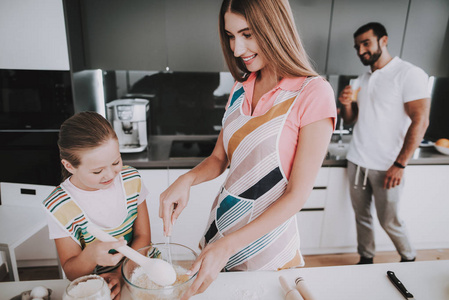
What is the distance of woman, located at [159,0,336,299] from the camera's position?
0.90m

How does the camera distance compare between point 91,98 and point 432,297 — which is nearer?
point 432,297

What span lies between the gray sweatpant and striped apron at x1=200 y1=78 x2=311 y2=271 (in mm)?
1285

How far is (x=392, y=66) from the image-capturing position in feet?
6.71

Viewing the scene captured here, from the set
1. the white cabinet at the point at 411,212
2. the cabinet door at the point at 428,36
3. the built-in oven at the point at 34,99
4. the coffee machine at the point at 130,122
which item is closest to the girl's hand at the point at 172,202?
the coffee machine at the point at 130,122

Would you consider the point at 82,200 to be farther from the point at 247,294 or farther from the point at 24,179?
the point at 24,179

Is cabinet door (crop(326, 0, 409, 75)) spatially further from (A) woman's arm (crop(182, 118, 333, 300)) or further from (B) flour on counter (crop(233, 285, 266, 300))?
(B) flour on counter (crop(233, 285, 266, 300))

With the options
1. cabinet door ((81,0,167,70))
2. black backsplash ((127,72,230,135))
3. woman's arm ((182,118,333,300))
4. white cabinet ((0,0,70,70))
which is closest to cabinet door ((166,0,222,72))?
cabinet door ((81,0,167,70))

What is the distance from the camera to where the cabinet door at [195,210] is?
220 cm

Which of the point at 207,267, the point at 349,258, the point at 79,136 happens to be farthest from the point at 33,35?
the point at 349,258

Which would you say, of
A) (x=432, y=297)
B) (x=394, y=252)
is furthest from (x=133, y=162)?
(x=394, y=252)

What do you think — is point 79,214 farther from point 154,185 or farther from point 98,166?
point 154,185

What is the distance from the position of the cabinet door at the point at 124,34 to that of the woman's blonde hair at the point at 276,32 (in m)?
1.30

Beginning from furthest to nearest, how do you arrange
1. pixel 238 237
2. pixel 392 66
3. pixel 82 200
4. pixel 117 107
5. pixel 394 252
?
1. pixel 394 252
2. pixel 117 107
3. pixel 392 66
4. pixel 82 200
5. pixel 238 237

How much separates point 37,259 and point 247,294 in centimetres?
198
